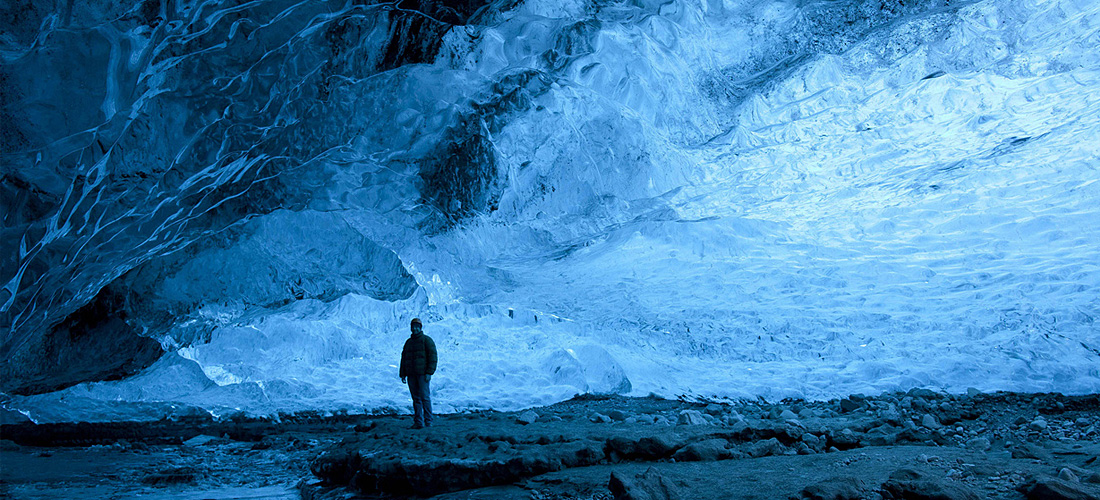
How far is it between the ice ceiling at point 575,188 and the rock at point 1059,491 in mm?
5415

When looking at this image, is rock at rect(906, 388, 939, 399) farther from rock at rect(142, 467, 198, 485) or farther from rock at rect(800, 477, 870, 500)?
rock at rect(142, 467, 198, 485)

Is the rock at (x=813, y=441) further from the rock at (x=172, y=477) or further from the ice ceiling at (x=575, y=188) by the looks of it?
the rock at (x=172, y=477)

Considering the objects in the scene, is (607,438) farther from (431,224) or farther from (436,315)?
(436,315)

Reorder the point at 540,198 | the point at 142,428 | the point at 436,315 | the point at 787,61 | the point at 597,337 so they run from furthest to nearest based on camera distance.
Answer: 1. the point at 436,315
2. the point at 597,337
3. the point at 142,428
4. the point at 540,198
5. the point at 787,61

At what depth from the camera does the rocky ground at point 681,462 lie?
306 cm

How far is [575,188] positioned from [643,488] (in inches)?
256

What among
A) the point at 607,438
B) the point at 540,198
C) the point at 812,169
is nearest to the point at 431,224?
the point at 540,198

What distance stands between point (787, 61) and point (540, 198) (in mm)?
3565

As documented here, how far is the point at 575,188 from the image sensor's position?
30.1ft

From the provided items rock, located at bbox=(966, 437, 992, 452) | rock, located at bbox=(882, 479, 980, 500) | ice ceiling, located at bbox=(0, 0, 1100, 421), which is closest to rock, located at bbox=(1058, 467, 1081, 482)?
rock, located at bbox=(882, 479, 980, 500)

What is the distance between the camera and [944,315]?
9.51 m

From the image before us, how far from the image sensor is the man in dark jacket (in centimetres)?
646

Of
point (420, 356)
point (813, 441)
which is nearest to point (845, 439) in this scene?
point (813, 441)

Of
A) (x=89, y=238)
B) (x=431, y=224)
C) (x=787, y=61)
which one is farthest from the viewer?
(x=431, y=224)
